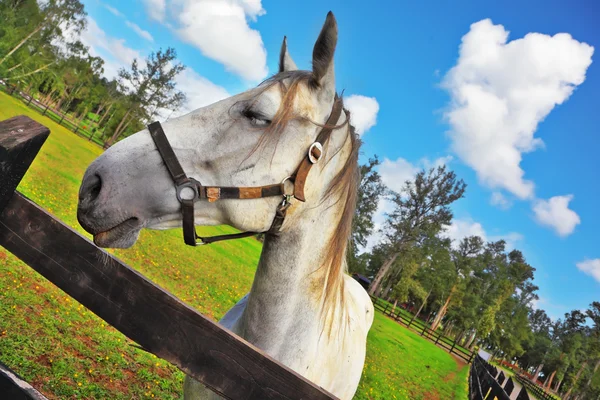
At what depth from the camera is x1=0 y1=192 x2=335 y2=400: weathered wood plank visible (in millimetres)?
1414

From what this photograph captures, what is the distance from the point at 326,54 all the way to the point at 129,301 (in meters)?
1.42

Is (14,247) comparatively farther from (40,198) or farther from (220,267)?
(220,267)

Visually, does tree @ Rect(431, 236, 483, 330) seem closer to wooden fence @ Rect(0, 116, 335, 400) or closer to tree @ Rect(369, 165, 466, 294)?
tree @ Rect(369, 165, 466, 294)

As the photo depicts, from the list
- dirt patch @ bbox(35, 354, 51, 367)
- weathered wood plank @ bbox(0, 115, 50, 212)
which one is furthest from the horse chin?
dirt patch @ bbox(35, 354, 51, 367)

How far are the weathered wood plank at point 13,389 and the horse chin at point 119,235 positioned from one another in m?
0.66

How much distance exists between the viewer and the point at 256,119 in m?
1.84

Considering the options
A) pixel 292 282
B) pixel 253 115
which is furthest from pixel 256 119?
pixel 292 282

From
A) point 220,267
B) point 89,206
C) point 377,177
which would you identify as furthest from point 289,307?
point 377,177

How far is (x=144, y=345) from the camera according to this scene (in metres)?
1.45

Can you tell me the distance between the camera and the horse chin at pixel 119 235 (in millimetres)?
1606

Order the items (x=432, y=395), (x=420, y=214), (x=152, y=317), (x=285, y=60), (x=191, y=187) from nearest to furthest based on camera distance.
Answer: (x=152, y=317) → (x=191, y=187) → (x=285, y=60) → (x=432, y=395) → (x=420, y=214)

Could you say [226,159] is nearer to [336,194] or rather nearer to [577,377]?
[336,194]

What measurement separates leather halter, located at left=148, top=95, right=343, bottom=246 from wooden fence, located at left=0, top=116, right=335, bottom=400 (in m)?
0.36

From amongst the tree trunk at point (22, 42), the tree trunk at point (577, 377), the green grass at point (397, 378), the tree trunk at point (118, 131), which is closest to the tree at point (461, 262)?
the tree trunk at point (577, 377)
